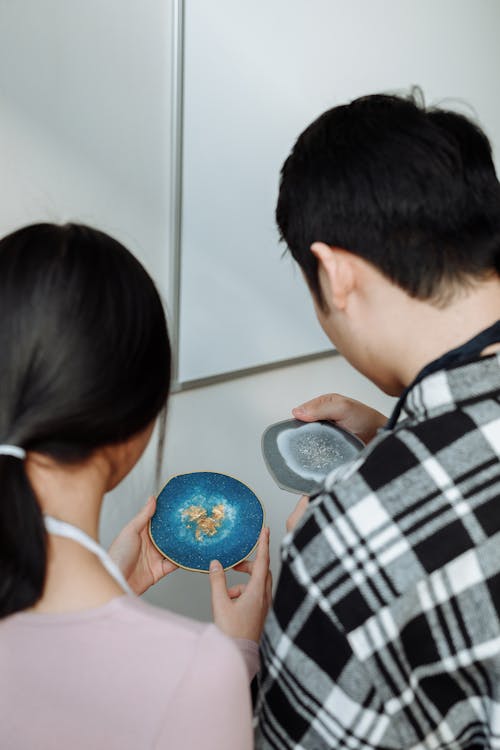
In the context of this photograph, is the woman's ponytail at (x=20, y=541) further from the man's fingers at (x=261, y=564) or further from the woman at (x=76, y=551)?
the man's fingers at (x=261, y=564)

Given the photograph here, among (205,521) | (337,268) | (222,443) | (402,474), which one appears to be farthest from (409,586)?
(222,443)

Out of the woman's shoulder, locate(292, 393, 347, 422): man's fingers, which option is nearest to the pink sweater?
the woman's shoulder

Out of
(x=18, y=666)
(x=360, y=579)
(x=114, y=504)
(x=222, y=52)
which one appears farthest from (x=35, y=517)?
(x=222, y=52)

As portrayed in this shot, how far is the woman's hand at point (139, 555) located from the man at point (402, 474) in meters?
0.38

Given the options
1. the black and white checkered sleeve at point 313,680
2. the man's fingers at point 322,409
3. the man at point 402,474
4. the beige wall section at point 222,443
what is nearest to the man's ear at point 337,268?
the man at point 402,474

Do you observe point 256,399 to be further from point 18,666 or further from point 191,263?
point 18,666

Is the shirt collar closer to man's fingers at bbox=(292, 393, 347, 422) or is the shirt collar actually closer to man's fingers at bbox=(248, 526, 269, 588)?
man's fingers at bbox=(248, 526, 269, 588)

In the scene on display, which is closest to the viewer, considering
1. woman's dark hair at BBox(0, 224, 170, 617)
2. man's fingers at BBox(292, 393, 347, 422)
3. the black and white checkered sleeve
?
woman's dark hair at BBox(0, 224, 170, 617)

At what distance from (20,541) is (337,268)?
43 centimetres

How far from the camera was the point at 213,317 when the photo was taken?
152cm

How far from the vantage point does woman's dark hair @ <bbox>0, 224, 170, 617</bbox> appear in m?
0.50

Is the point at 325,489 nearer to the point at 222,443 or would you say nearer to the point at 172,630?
the point at 172,630

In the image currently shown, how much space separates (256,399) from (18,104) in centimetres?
98

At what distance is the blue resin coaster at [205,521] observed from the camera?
3.40 ft
